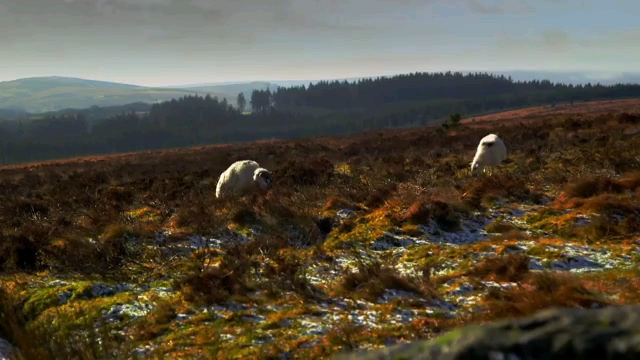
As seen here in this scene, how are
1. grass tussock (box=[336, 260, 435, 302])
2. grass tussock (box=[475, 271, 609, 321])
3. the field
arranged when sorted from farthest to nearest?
grass tussock (box=[336, 260, 435, 302]) → the field → grass tussock (box=[475, 271, 609, 321])

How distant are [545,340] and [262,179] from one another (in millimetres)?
12260

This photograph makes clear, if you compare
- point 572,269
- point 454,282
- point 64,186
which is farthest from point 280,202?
point 64,186

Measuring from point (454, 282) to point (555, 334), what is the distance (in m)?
4.38

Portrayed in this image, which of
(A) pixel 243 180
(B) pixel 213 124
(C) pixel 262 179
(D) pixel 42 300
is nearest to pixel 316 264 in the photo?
(D) pixel 42 300

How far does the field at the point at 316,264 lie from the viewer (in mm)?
4664

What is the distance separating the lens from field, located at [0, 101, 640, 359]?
15.3ft

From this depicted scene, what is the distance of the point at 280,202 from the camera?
10.9 m

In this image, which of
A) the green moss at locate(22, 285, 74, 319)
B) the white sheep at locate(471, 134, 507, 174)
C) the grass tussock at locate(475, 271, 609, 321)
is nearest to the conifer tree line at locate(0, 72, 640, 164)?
the white sheep at locate(471, 134, 507, 174)

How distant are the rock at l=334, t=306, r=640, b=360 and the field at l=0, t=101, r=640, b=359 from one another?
252 cm

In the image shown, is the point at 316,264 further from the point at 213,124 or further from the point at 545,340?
the point at 213,124

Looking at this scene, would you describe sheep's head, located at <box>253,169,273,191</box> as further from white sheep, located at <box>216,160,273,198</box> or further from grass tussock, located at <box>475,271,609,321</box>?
grass tussock, located at <box>475,271,609,321</box>

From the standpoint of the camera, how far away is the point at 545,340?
1.73 meters

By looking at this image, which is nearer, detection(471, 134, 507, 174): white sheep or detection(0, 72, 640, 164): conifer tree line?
detection(471, 134, 507, 174): white sheep

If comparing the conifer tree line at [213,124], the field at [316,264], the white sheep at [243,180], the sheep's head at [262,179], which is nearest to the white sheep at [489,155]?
the field at [316,264]
